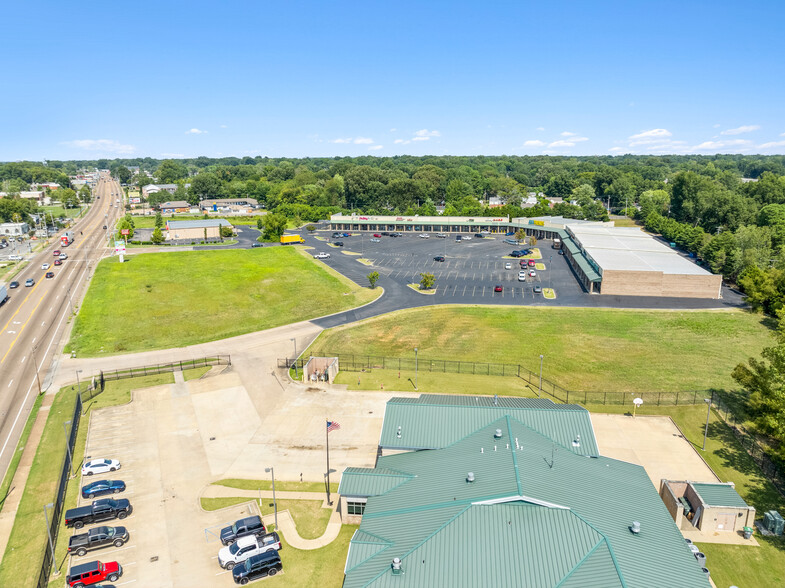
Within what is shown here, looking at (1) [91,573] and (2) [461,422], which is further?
(2) [461,422]

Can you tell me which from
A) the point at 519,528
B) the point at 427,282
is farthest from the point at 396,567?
the point at 427,282

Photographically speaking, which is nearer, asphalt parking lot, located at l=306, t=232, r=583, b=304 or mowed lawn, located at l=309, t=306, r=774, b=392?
mowed lawn, located at l=309, t=306, r=774, b=392

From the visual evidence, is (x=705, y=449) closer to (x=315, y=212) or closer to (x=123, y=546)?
(x=123, y=546)

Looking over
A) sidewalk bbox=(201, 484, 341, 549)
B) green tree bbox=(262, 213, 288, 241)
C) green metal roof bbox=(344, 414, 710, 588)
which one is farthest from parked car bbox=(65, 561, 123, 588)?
green tree bbox=(262, 213, 288, 241)

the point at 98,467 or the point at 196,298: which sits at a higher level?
the point at 196,298

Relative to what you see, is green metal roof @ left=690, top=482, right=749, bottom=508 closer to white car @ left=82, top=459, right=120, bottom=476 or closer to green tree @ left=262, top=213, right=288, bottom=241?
white car @ left=82, top=459, right=120, bottom=476

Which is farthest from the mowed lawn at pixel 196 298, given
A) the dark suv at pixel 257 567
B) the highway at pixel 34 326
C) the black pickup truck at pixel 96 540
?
the dark suv at pixel 257 567

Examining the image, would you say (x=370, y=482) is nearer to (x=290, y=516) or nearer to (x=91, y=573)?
(x=290, y=516)
